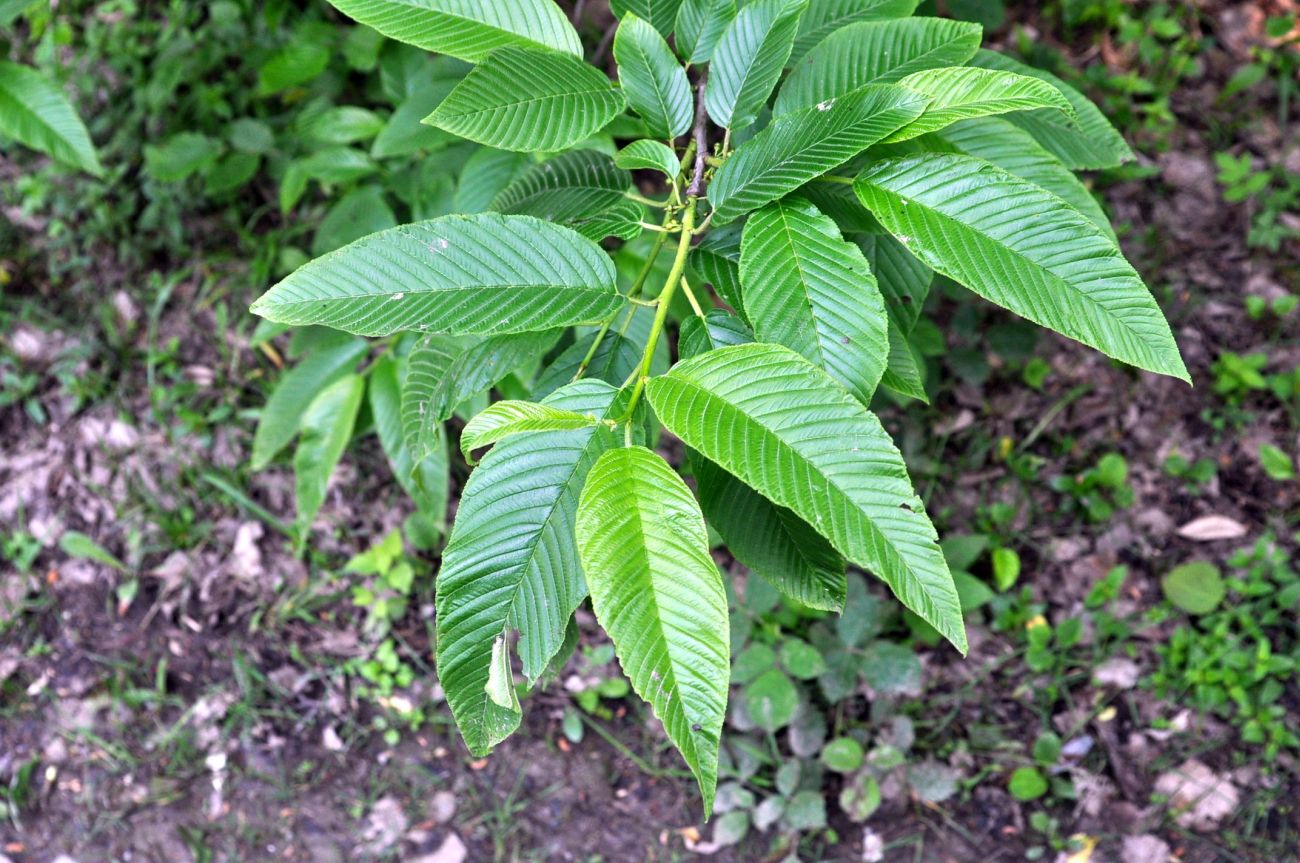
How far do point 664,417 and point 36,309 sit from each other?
2833 millimetres

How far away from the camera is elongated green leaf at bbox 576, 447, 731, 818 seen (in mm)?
767

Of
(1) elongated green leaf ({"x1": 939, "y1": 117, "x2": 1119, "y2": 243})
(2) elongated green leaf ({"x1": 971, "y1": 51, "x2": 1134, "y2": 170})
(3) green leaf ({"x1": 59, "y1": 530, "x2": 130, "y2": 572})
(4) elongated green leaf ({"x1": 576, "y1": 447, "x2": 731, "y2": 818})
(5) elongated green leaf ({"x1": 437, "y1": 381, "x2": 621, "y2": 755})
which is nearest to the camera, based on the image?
(4) elongated green leaf ({"x1": 576, "y1": 447, "x2": 731, "y2": 818})

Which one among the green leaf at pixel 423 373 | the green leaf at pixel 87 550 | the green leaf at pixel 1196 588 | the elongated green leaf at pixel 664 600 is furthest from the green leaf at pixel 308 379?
the green leaf at pixel 1196 588

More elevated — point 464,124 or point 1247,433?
point 464,124

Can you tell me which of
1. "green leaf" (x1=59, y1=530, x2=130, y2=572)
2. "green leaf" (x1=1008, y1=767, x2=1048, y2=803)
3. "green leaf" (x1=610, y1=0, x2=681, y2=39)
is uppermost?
"green leaf" (x1=610, y1=0, x2=681, y2=39)

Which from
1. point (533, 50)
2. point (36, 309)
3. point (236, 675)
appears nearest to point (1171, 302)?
point (533, 50)

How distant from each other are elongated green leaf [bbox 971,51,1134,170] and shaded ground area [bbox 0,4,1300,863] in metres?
1.21

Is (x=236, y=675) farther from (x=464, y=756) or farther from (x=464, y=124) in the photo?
(x=464, y=124)

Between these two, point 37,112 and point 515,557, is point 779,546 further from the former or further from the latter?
point 37,112

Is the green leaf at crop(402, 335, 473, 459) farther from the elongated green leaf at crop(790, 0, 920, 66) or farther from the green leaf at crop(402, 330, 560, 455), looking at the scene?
the elongated green leaf at crop(790, 0, 920, 66)

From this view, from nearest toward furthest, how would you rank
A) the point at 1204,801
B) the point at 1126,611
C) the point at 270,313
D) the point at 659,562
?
the point at 659,562 → the point at 270,313 → the point at 1204,801 → the point at 1126,611

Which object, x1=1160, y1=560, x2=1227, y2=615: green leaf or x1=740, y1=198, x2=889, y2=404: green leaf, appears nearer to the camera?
x1=740, y1=198, x2=889, y2=404: green leaf

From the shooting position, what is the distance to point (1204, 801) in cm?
210

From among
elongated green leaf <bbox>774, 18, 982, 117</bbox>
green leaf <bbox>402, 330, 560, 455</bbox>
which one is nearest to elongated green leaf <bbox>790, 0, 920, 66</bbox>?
elongated green leaf <bbox>774, 18, 982, 117</bbox>
